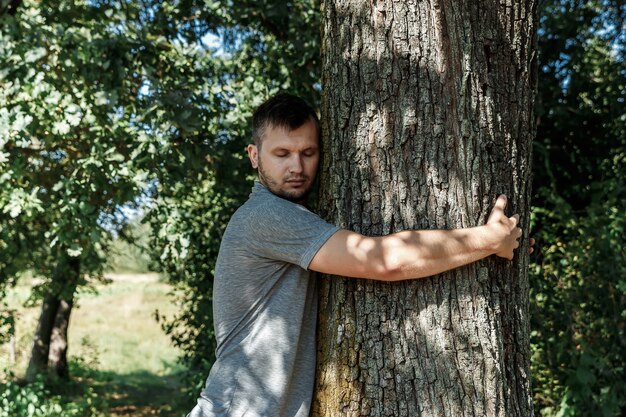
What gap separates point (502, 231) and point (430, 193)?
28 centimetres

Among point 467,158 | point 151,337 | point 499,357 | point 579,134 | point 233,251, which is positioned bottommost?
point 151,337

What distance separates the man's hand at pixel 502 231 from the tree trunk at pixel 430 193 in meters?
0.04

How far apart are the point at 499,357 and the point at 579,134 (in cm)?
613

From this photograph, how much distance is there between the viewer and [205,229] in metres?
7.83

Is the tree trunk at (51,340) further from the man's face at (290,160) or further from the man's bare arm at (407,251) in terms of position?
the man's bare arm at (407,251)

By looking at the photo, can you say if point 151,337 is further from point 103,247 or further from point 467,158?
point 467,158

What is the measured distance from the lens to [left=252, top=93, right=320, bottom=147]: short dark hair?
2.70 m

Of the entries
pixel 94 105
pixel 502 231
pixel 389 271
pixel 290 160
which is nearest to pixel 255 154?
pixel 290 160

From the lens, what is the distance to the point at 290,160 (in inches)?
106

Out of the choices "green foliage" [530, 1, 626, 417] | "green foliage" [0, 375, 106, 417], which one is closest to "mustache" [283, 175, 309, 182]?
"green foliage" [530, 1, 626, 417]

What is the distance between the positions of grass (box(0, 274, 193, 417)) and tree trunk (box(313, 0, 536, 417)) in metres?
5.91

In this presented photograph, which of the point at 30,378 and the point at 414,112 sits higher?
the point at 414,112

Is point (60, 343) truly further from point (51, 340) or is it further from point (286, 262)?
point (286, 262)

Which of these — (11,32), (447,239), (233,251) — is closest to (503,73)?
(447,239)
